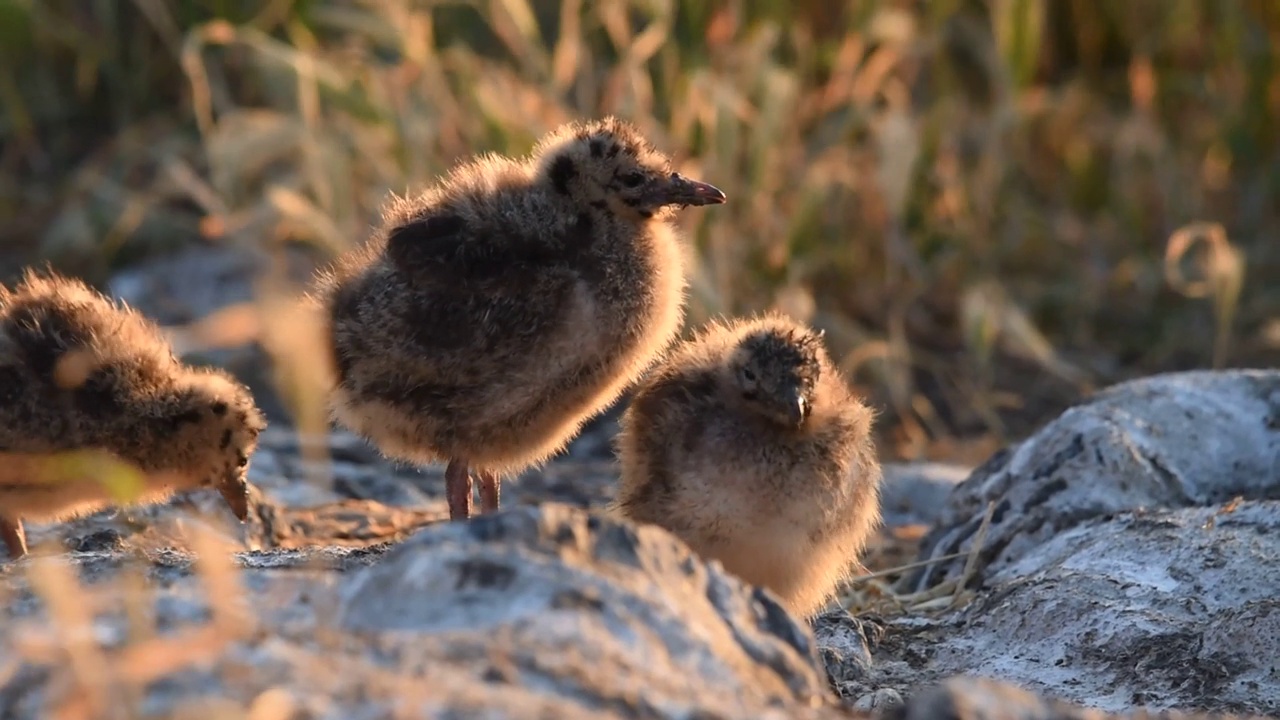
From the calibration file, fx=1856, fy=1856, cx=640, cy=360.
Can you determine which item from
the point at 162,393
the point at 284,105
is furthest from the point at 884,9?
the point at 162,393

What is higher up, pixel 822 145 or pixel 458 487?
pixel 822 145

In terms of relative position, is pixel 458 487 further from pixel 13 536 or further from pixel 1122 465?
pixel 1122 465

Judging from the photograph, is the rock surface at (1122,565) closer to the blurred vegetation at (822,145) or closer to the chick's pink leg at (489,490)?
the chick's pink leg at (489,490)

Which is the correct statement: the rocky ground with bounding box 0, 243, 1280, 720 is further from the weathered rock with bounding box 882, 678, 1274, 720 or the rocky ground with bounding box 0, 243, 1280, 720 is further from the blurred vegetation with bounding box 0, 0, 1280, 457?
the blurred vegetation with bounding box 0, 0, 1280, 457

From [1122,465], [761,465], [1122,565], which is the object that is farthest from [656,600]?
[1122,465]

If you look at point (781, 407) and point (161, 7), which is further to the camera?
point (161, 7)

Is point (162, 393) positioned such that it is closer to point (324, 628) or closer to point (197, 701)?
point (324, 628)

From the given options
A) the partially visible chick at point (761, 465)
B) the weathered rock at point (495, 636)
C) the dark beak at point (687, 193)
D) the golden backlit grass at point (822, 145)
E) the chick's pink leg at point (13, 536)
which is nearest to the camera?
the weathered rock at point (495, 636)

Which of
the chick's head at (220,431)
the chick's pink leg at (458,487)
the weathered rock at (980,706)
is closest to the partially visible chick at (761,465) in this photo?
the chick's pink leg at (458,487)
